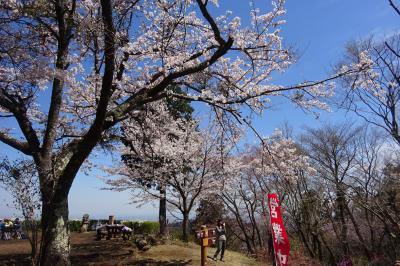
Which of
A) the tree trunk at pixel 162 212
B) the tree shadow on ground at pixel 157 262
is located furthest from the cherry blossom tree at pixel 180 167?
the tree shadow on ground at pixel 157 262

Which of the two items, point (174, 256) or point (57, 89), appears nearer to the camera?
point (57, 89)

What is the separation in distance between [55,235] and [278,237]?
4289 millimetres

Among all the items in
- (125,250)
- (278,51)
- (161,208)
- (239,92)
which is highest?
(278,51)

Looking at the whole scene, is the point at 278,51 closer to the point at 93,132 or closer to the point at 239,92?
the point at 239,92

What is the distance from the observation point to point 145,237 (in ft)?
48.1

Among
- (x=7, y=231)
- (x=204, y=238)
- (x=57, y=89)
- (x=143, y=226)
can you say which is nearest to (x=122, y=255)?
(x=204, y=238)

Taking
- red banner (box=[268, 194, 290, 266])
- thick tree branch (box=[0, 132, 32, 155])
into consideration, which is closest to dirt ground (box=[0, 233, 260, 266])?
thick tree branch (box=[0, 132, 32, 155])

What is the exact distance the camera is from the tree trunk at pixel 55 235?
720 cm

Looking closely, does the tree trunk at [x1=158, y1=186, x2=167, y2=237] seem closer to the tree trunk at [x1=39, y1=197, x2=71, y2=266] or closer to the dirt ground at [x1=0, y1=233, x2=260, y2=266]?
the dirt ground at [x1=0, y1=233, x2=260, y2=266]

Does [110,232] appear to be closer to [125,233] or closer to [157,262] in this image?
[125,233]

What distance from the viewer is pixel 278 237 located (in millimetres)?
7895

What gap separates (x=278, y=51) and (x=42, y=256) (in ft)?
19.1

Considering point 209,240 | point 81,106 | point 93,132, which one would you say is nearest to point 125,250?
point 209,240

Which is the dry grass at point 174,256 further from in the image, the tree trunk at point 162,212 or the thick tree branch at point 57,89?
the thick tree branch at point 57,89
